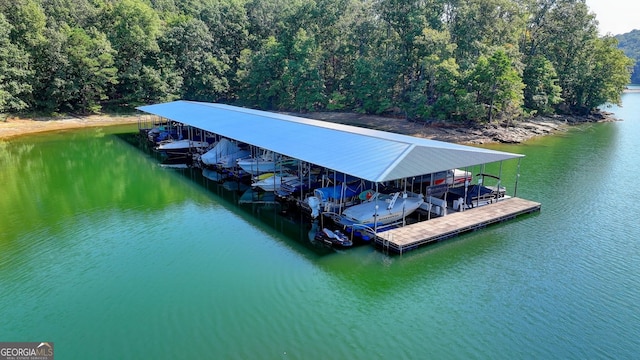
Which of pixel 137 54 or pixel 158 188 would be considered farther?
pixel 137 54

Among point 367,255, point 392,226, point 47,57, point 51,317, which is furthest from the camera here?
point 47,57

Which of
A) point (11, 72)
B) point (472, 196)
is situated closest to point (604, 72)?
point (472, 196)

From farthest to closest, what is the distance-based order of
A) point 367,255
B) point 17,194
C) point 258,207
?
1. point 17,194
2. point 258,207
3. point 367,255

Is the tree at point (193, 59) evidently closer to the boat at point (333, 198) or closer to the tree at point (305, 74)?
the tree at point (305, 74)

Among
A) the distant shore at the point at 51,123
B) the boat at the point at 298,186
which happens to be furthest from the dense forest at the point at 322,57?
the boat at the point at 298,186

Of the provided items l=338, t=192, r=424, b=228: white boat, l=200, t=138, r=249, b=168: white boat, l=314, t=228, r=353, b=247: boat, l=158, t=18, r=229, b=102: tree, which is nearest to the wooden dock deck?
l=338, t=192, r=424, b=228: white boat

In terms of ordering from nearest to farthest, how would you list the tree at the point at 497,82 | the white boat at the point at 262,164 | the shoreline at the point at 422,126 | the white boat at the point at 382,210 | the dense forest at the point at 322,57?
the white boat at the point at 382,210
the white boat at the point at 262,164
the tree at the point at 497,82
the shoreline at the point at 422,126
the dense forest at the point at 322,57

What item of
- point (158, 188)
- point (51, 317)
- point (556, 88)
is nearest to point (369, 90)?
point (556, 88)

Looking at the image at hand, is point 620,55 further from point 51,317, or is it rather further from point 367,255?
point 51,317
